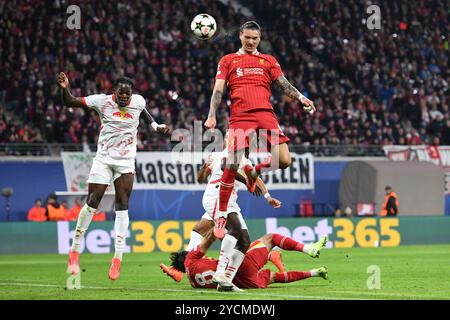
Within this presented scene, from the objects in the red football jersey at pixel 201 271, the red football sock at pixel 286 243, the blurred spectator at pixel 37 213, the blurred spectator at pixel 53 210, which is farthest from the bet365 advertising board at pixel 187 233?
the red football jersey at pixel 201 271

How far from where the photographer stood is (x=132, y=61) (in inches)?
1286

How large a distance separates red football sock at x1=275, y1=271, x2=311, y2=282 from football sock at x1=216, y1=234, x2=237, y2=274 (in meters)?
1.15

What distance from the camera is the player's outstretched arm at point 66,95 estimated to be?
456 inches

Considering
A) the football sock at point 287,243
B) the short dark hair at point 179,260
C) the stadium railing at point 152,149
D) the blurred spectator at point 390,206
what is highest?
the stadium railing at point 152,149

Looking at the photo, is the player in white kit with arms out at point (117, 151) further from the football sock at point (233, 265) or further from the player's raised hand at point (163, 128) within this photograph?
the football sock at point (233, 265)

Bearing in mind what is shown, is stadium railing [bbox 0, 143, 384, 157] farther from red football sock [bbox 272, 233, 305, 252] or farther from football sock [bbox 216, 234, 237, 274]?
football sock [bbox 216, 234, 237, 274]

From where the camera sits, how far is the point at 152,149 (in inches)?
1187

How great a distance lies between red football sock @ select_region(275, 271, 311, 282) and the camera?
480 inches

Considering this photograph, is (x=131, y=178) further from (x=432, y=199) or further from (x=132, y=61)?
(x=432, y=199)

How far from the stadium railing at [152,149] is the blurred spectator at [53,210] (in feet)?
6.29

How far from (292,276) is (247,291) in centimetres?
113

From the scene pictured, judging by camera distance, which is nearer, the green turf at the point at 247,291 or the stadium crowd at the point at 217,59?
the green turf at the point at 247,291
